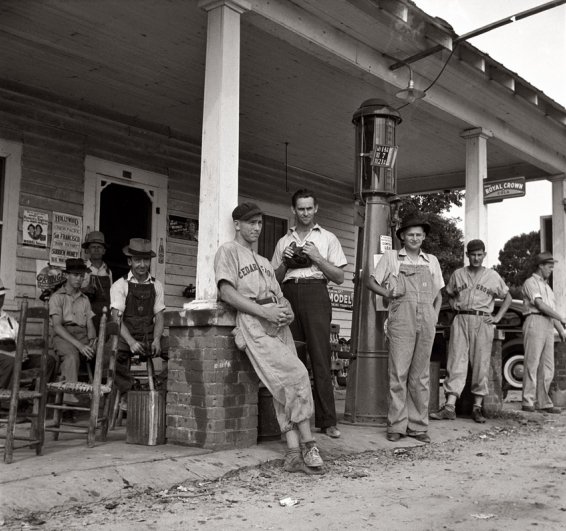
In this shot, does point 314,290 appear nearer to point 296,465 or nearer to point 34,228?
point 296,465

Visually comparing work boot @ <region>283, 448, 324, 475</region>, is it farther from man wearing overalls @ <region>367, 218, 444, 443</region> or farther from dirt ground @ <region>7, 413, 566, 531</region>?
man wearing overalls @ <region>367, 218, 444, 443</region>

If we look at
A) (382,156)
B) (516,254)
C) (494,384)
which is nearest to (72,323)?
(382,156)

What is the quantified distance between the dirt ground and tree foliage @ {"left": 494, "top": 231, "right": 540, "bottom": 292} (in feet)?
138

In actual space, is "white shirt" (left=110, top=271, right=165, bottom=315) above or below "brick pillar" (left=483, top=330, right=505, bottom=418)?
above

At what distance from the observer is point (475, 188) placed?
8.93m

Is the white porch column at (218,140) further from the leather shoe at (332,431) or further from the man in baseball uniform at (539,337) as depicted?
the man in baseball uniform at (539,337)

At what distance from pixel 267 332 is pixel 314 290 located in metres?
0.86

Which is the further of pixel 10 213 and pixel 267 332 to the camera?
pixel 10 213

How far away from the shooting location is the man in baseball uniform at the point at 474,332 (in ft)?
25.3

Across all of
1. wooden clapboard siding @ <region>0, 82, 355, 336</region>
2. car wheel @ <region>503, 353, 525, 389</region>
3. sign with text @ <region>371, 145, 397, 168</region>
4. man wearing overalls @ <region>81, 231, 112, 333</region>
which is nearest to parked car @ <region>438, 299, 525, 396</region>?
car wheel @ <region>503, 353, 525, 389</region>

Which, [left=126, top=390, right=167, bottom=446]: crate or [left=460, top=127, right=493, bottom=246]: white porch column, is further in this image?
[left=460, top=127, right=493, bottom=246]: white porch column

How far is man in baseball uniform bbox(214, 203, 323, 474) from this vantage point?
16.3ft

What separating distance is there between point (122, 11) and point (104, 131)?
2.79 m

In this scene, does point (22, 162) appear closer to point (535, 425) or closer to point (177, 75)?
point (177, 75)
